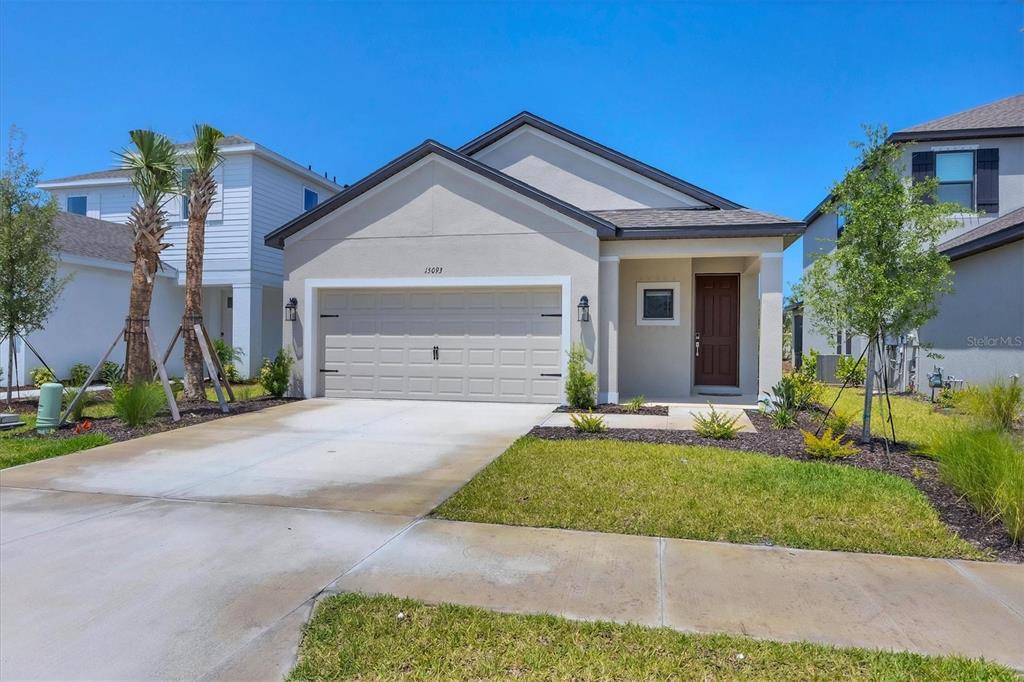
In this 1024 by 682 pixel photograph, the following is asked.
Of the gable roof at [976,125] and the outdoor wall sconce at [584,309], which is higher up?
the gable roof at [976,125]

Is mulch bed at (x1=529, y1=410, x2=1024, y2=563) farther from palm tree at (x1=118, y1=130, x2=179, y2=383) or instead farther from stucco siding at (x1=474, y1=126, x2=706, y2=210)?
palm tree at (x1=118, y1=130, x2=179, y2=383)

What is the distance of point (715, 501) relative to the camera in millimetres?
5406

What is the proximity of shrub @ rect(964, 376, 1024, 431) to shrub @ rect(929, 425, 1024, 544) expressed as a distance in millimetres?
3424

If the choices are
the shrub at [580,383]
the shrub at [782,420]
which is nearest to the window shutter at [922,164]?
the shrub at [782,420]

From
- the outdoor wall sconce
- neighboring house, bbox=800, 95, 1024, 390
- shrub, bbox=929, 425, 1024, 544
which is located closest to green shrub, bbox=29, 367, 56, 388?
the outdoor wall sconce

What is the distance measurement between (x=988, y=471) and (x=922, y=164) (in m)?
14.1

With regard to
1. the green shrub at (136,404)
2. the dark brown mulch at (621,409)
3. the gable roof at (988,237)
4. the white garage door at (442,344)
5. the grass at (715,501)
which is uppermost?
the gable roof at (988,237)

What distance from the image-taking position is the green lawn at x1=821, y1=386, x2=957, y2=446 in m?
8.33

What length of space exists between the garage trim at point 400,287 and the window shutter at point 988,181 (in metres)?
12.1

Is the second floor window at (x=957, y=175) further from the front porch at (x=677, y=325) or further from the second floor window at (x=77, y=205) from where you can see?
the second floor window at (x=77, y=205)

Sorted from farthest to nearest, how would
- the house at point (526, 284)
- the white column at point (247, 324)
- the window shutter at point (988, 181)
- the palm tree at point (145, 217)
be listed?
1. the white column at point (247, 324)
2. the window shutter at point (988, 181)
3. the house at point (526, 284)
4. the palm tree at point (145, 217)

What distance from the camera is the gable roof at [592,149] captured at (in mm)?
13117

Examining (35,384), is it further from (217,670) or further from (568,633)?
(568,633)

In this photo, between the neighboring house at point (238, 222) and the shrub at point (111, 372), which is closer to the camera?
the shrub at point (111, 372)
